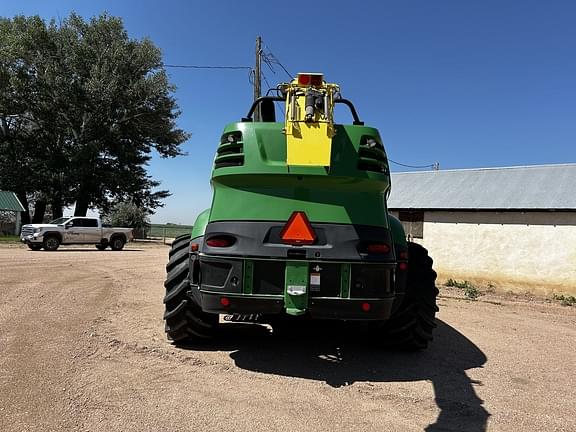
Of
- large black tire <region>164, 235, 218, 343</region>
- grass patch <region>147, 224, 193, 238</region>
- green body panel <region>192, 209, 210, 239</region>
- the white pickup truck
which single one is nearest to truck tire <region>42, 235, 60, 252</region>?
the white pickup truck

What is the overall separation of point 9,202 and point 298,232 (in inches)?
1509

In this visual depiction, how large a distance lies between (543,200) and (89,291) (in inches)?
463

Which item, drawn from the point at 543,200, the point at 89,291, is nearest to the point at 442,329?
the point at 89,291

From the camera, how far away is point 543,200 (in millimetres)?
13305

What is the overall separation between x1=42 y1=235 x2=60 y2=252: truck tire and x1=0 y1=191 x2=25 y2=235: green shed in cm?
1420

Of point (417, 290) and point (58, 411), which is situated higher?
point (417, 290)

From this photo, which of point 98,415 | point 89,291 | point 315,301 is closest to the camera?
point 98,415

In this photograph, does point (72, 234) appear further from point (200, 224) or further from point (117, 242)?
point (200, 224)

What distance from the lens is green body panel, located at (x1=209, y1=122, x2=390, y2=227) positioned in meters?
4.46

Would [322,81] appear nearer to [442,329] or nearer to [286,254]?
[286,254]

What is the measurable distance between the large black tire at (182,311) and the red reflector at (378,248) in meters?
2.00

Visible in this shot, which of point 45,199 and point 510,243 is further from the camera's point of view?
point 45,199

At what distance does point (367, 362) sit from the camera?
205 inches

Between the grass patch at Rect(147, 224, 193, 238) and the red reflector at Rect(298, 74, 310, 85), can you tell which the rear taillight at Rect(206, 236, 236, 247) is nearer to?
the red reflector at Rect(298, 74, 310, 85)
